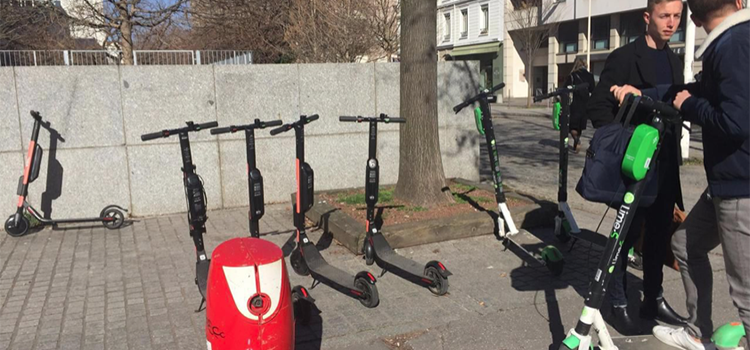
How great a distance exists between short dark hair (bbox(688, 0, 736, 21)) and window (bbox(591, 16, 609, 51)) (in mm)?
36012

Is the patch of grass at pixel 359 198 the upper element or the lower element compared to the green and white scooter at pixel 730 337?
upper

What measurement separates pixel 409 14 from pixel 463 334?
4231 millimetres

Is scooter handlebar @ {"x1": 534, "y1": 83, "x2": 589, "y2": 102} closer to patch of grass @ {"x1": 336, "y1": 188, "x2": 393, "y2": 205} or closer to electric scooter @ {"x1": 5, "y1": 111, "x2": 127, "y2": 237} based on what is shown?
patch of grass @ {"x1": 336, "y1": 188, "x2": 393, "y2": 205}

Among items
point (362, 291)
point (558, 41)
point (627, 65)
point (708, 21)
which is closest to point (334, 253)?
point (362, 291)

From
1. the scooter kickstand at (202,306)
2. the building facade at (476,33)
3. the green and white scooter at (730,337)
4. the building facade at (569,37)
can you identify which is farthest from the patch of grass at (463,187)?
the building facade at (476,33)

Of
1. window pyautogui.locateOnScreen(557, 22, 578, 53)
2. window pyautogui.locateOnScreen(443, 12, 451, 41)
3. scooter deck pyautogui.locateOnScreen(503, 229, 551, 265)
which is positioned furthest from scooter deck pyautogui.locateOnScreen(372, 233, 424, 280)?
window pyautogui.locateOnScreen(443, 12, 451, 41)

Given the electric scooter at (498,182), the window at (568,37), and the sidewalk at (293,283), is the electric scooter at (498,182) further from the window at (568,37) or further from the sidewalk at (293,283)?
the window at (568,37)

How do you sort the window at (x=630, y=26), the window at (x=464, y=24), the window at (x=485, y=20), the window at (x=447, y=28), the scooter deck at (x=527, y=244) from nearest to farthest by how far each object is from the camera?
the scooter deck at (x=527, y=244) → the window at (x=630, y=26) → the window at (x=485, y=20) → the window at (x=464, y=24) → the window at (x=447, y=28)

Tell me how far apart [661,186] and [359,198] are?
4165 mm

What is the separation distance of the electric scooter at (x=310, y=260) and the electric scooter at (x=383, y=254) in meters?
0.44

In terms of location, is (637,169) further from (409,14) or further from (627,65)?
(409,14)

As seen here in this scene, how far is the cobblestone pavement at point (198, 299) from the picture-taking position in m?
4.23

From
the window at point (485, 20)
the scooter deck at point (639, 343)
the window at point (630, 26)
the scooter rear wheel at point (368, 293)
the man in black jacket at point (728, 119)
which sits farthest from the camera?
the window at point (485, 20)

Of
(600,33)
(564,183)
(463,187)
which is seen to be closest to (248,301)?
(564,183)
